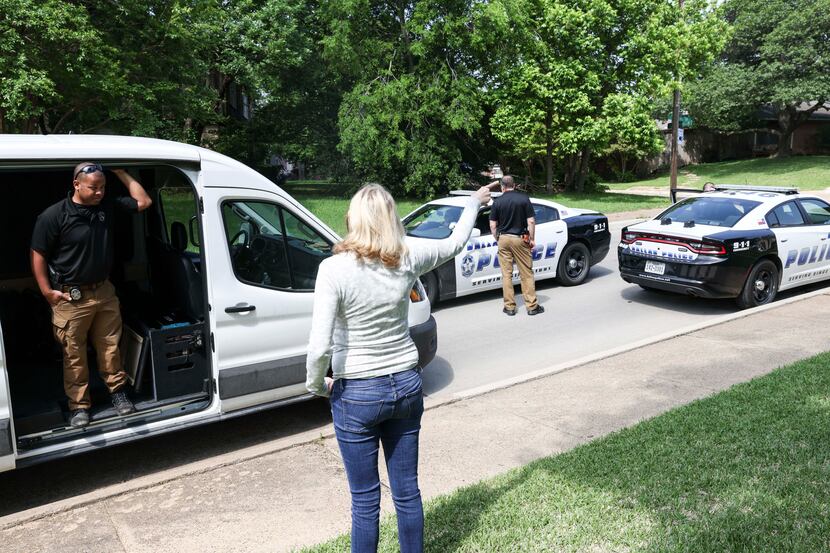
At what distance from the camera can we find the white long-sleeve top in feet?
9.97

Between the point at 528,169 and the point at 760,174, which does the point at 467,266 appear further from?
the point at 760,174

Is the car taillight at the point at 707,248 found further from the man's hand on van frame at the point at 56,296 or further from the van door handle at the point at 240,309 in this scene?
the man's hand on van frame at the point at 56,296

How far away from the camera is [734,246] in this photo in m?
9.32

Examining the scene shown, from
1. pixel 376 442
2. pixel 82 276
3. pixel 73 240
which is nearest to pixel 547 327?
pixel 82 276

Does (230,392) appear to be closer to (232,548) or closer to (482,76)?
(232,548)

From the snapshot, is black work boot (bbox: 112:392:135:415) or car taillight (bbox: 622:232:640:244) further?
car taillight (bbox: 622:232:640:244)

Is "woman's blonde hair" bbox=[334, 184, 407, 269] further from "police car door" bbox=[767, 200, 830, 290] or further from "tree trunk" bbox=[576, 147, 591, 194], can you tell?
"tree trunk" bbox=[576, 147, 591, 194]

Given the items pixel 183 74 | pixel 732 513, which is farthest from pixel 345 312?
pixel 183 74

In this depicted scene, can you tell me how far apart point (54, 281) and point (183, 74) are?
18050 millimetres

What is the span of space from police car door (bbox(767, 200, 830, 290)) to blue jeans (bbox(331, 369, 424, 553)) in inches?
333

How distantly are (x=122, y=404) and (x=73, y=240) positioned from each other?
48.2 inches

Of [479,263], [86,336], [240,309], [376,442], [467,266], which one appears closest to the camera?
[376,442]

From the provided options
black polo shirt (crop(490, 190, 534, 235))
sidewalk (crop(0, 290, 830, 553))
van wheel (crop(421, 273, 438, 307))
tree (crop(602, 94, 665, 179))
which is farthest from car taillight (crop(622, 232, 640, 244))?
tree (crop(602, 94, 665, 179))

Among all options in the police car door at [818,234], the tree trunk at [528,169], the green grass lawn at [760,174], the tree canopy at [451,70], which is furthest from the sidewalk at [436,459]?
the green grass lawn at [760,174]
